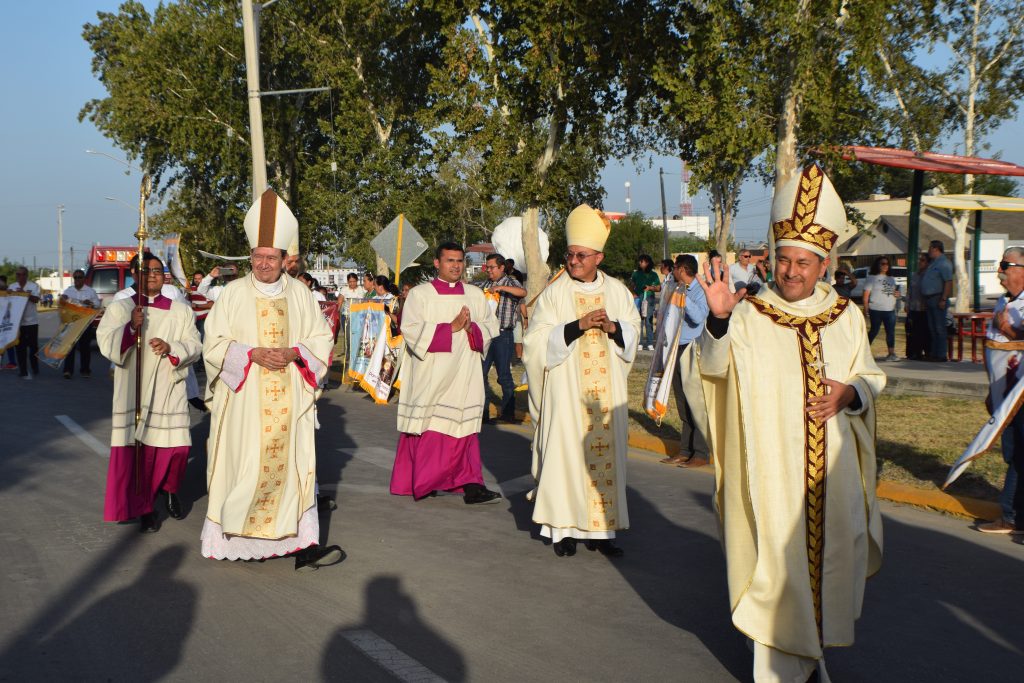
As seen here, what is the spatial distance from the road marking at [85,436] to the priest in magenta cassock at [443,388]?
3115 millimetres

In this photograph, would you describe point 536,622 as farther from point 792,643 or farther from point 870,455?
point 870,455

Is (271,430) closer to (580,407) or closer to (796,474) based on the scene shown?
(580,407)

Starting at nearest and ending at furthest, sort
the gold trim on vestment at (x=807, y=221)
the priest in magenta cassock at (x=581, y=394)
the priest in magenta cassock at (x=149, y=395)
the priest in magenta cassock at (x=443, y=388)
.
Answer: the gold trim on vestment at (x=807, y=221) < the priest in magenta cassock at (x=581, y=394) < the priest in magenta cassock at (x=149, y=395) < the priest in magenta cassock at (x=443, y=388)

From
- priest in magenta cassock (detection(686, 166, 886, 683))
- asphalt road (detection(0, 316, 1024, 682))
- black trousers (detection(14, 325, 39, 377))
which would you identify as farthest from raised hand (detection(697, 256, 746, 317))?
black trousers (detection(14, 325, 39, 377))

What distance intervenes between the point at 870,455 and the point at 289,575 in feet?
11.3

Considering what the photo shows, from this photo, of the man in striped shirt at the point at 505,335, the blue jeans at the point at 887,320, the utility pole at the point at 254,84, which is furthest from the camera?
the utility pole at the point at 254,84

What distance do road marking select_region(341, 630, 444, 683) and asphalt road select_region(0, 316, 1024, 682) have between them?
1 centimetres

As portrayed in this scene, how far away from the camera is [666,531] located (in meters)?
7.50

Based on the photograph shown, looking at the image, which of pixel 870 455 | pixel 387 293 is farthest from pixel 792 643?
pixel 387 293

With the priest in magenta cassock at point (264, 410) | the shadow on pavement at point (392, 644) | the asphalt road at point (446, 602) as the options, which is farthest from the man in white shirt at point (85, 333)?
the shadow on pavement at point (392, 644)

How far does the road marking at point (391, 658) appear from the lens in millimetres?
4676

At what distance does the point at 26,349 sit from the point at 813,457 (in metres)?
17.5

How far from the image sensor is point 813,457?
14.4 ft

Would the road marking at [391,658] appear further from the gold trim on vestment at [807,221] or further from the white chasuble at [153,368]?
the white chasuble at [153,368]
